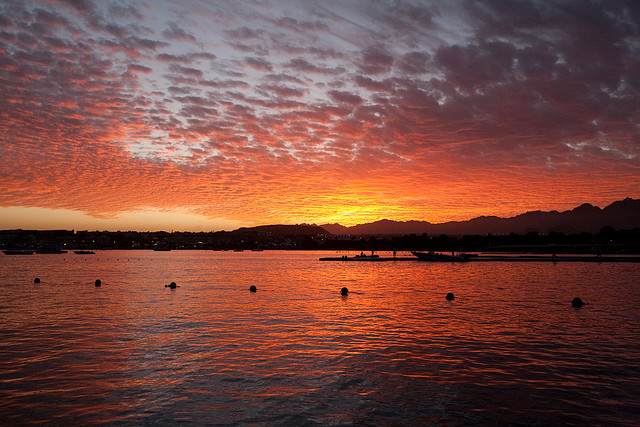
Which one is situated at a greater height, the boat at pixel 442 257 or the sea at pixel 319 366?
the boat at pixel 442 257

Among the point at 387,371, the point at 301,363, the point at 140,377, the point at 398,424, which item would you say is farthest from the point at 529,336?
the point at 140,377

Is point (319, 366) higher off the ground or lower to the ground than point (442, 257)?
lower

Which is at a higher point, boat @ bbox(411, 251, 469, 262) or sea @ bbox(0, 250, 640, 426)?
boat @ bbox(411, 251, 469, 262)

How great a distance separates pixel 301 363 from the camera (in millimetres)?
18156

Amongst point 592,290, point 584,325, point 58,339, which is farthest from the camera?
point 592,290

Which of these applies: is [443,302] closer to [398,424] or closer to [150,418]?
[398,424]

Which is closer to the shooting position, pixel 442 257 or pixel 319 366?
pixel 319 366

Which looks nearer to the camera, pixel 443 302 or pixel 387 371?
pixel 387 371

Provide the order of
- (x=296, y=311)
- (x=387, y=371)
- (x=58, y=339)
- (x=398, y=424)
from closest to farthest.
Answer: (x=398, y=424)
(x=387, y=371)
(x=58, y=339)
(x=296, y=311)

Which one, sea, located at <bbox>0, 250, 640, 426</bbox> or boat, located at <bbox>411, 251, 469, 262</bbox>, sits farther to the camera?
boat, located at <bbox>411, 251, 469, 262</bbox>

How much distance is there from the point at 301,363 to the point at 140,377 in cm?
615

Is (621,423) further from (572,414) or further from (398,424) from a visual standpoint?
(398,424)

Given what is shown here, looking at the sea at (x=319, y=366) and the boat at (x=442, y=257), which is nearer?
the sea at (x=319, y=366)

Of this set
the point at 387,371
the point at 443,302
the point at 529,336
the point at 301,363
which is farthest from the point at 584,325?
the point at 301,363
